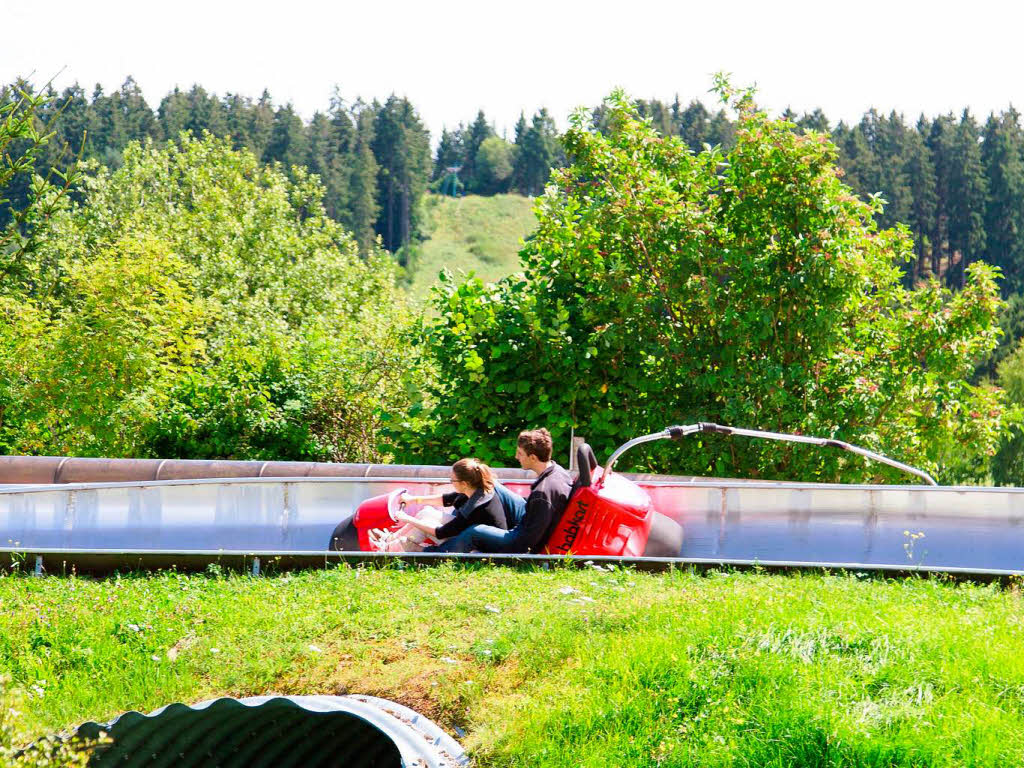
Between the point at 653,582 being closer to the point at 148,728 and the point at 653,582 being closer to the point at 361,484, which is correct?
the point at 148,728

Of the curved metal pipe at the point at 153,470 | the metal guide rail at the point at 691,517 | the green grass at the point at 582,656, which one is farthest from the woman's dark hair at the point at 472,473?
the curved metal pipe at the point at 153,470

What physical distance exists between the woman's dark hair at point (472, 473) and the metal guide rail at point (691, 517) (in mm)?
1333

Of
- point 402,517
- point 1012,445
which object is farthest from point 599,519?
point 1012,445

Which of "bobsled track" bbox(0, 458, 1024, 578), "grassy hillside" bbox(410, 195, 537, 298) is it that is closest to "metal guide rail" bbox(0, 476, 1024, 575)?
"bobsled track" bbox(0, 458, 1024, 578)

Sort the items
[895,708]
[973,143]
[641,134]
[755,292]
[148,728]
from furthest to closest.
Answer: [973,143] → [641,134] → [755,292] → [148,728] → [895,708]

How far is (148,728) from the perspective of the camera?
16.1 ft

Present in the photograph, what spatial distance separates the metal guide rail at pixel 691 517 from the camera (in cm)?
882

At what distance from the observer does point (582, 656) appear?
538 cm

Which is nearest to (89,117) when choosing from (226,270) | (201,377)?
(226,270)

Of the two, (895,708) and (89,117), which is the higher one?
(89,117)

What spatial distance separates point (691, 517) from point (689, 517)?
17 millimetres

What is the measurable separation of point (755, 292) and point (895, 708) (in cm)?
754

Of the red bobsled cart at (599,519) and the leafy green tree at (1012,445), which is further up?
the red bobsled cart at (599,519)

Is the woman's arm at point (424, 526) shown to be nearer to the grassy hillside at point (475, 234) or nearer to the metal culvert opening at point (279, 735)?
the metal culvert opening at point (279, 735)
